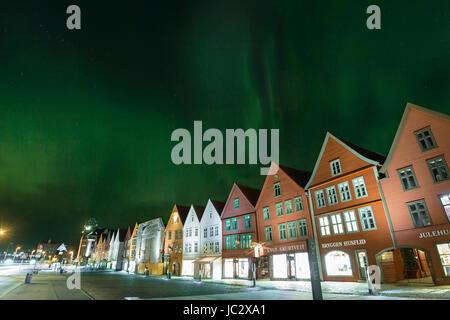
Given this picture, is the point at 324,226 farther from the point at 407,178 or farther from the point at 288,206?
the point at 407,178

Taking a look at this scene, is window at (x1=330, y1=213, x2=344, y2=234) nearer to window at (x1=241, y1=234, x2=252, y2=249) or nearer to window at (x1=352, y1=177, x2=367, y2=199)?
window at (x1=352, y1=177, x2=367, y2=199)

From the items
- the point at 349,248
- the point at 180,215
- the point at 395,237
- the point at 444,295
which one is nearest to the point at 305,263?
the point at 349,248

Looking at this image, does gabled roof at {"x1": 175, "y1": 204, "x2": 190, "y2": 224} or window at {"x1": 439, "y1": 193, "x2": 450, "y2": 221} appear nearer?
window at {"x1": 439, "y1": 193, "x2": 450, "y2": 221}

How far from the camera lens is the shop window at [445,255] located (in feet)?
55.0

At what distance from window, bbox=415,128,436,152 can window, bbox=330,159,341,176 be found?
24.4 feet

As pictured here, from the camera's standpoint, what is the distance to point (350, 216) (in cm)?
2425

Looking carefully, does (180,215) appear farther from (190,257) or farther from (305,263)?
(305,263)

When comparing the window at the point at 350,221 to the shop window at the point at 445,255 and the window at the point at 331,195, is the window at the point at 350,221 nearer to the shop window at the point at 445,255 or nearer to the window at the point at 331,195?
the window at the point at 331,195

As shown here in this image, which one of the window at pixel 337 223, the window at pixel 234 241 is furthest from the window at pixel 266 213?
the window at pixel 337 223

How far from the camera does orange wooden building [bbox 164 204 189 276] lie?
48.9 metres

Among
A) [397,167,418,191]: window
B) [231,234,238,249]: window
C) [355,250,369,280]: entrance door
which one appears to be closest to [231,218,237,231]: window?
[231,234,238,249]: window

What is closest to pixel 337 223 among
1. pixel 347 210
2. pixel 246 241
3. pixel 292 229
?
pixel 347 210

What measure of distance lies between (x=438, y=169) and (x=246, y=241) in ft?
80.1
